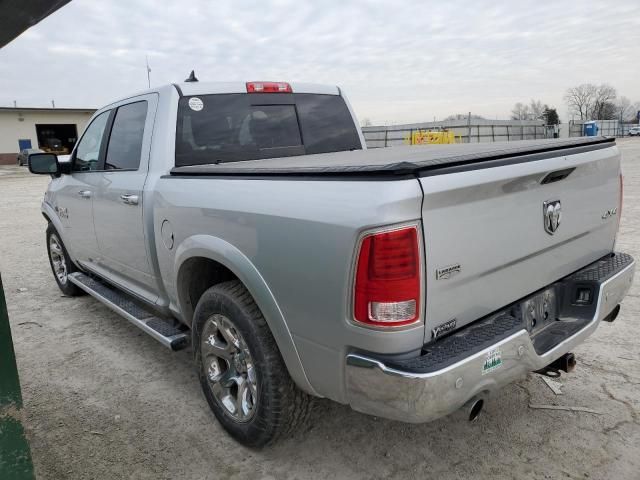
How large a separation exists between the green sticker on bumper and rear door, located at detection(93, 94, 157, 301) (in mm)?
2284

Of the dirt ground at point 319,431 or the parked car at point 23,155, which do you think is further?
the parked car at point 23,155

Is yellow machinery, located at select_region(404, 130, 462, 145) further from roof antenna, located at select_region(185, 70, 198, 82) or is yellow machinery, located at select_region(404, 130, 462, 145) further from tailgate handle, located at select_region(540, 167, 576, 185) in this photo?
tailgate handle, located at select_region(540, 167, 576, 185)

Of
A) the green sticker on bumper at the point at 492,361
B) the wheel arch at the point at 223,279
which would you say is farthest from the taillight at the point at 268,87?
the green sticker on bumper at the point at 492,361

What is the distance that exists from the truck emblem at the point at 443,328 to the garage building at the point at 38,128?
140ft

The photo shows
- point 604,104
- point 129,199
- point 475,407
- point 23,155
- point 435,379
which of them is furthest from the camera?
point 604,104

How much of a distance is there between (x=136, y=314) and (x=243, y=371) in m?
1.34

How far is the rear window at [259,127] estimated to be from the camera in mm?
3486

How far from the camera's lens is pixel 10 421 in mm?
1958

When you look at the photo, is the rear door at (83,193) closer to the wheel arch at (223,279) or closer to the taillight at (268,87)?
the taillight at (268,87)

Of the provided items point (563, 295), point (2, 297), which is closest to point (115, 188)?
point (2, 297)

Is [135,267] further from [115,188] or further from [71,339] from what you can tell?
[71,339]

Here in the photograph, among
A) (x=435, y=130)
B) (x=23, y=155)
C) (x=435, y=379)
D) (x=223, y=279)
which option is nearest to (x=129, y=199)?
(x=223, y=279)

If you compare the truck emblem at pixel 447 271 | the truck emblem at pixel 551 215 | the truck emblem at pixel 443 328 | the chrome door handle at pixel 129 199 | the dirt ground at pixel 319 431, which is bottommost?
the dirt ground at pixel 319 431

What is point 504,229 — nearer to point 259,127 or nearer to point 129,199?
point 259,127
